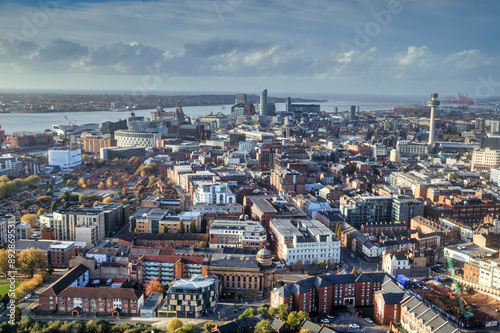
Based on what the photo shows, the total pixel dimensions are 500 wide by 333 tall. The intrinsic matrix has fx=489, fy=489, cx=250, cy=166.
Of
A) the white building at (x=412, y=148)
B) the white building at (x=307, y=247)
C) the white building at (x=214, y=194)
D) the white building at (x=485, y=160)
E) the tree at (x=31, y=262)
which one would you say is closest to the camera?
the tree at (x=31, y=262)

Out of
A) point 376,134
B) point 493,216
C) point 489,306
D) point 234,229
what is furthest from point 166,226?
point 376,134

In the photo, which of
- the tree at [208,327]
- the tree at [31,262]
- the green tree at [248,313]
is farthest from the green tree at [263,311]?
the tree at [31,262]

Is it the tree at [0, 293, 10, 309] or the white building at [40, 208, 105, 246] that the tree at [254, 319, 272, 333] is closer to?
the tree at [0, 293, 10, 309]

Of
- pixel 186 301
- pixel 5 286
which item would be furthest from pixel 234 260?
pixel 5 286

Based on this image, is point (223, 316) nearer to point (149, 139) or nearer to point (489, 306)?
point (489, 306)

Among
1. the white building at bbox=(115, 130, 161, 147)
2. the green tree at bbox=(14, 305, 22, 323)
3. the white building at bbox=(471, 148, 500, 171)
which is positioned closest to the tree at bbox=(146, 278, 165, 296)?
the green tree at bbox=(14, 305, 22, 323)

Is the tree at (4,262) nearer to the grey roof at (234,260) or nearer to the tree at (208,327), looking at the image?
the grey roof at (234,260)
